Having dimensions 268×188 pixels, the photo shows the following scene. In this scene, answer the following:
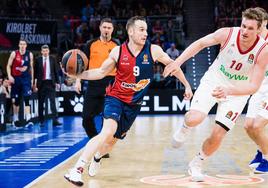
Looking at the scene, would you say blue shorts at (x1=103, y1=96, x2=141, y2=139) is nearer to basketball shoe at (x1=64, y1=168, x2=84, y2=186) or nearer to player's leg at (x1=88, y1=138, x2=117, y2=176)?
player's leg at (x1=88, y1=138, x2=117, y2=176)

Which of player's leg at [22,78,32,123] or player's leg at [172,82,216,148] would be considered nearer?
player's leg at [172,82,216,148]

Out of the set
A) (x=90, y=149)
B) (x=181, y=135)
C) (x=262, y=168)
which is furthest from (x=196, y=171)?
(x=90, y=149)

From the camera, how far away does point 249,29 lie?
17.7ft

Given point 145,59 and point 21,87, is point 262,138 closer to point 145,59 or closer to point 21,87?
point 145,59

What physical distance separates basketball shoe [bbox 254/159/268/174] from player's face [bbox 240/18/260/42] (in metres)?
1.83

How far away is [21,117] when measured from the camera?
13.0 meters

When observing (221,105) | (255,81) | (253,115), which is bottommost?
(253,115)

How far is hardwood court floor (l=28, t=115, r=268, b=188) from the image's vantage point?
6105 mm

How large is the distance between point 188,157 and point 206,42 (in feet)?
8.86

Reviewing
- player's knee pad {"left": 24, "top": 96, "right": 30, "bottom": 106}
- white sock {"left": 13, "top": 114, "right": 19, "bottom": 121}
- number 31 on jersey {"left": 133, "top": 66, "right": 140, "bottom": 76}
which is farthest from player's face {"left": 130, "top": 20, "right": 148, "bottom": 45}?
white sock {"left": 13, "top": 114, "right": 19, "bottom": 121}

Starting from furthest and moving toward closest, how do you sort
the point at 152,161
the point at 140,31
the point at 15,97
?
the point at 15,97 → the point at 152,161 → the point at 140,31

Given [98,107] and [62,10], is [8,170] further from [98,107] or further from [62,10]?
[62,10]

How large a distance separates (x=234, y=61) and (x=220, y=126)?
2.28 feet

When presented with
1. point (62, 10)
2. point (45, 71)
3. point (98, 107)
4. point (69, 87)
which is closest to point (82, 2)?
point (62, 10)
